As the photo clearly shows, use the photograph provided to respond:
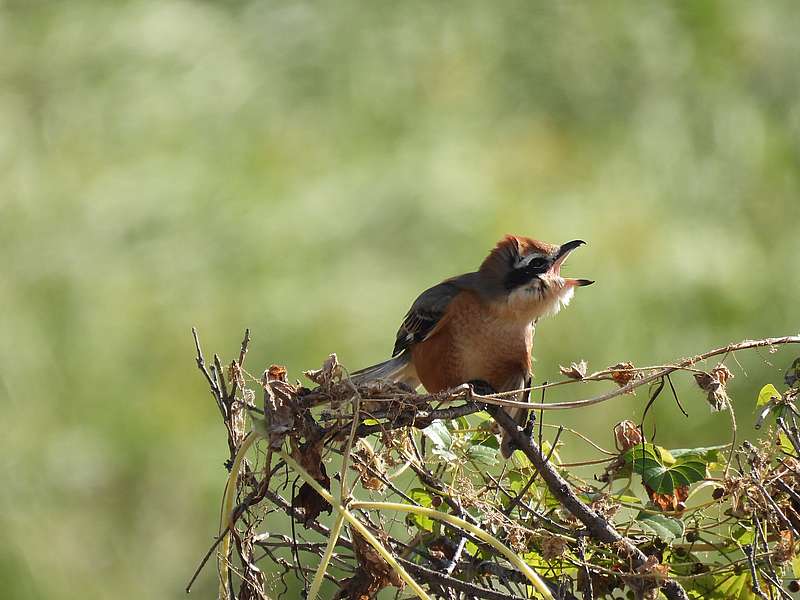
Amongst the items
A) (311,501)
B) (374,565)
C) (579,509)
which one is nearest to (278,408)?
(311,501)

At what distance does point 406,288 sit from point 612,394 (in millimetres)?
4137

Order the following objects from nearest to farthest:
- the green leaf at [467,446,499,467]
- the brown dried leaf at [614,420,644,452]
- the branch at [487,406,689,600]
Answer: the branch at [487,406,689,600] < the brown dried leaf at [614,420,644,452] < the green leaf at [467,446,499,467]

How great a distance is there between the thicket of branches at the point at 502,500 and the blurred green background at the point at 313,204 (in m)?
3.17

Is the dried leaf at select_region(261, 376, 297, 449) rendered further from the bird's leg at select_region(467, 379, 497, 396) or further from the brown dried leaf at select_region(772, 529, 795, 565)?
the bird's leg at select_region(467, 379, 497, 396)

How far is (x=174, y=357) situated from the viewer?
602cm

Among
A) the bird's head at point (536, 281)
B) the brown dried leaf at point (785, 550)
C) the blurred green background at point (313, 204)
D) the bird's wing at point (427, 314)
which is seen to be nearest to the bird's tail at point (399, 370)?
the bird's wing at point (427, 314)

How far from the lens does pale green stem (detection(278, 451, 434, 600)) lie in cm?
200

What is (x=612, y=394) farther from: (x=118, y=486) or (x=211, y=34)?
(x=211, y=34)

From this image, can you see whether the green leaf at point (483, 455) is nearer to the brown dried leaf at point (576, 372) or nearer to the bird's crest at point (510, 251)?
the brown dried leaf at point (576, 372)

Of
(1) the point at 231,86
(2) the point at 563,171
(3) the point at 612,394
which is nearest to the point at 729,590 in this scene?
(3) the point at 612,394

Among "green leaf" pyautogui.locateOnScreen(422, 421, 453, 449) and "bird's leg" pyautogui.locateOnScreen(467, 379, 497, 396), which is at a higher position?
"bird's leg" pyautogui.locateOnScreen(467, 379, 497, 396)

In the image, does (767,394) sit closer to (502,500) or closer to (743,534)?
(743,534)

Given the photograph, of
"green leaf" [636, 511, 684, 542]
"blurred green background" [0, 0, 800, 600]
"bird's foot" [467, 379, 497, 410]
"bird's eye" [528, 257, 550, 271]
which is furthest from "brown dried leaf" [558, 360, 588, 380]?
"blurred green background" [0, 0, 800, 600]

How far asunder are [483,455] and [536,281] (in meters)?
0.93
